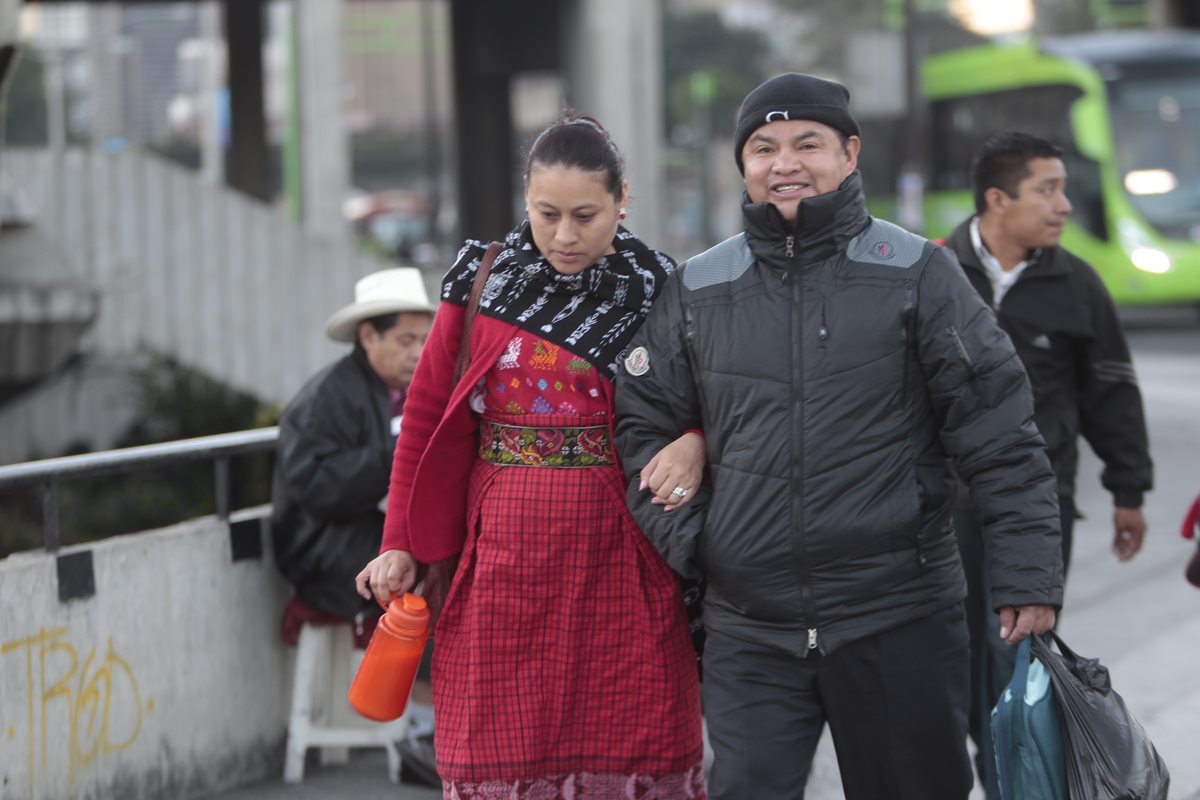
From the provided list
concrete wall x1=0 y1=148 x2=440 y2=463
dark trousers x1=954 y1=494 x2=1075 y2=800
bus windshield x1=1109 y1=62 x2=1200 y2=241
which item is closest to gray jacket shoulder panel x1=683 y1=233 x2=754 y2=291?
dark trousers x1=954 y1=494 x2=1075 y2=800

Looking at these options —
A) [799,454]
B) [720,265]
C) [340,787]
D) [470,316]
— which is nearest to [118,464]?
[340,787]

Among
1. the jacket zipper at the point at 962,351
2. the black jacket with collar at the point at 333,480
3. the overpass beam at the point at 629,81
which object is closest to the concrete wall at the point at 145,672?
the black jacket with collar at the point at 333,480

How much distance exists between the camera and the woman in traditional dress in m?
3.55

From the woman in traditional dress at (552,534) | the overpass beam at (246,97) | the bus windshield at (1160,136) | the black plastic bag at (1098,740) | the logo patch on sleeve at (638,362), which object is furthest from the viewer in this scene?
the overpass beam at (246,97)

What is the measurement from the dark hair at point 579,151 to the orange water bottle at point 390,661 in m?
0.92

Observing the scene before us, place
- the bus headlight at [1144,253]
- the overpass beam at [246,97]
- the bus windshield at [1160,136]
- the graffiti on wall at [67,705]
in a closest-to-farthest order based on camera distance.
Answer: the graffiti on wall at [67,705] < the bus headlight at [1144,253] < the bus windshield at [1160,136] < the overpass beam at [246,97]

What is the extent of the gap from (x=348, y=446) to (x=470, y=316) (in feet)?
5.21

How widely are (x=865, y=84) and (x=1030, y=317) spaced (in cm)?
2380

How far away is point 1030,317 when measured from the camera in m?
4.49

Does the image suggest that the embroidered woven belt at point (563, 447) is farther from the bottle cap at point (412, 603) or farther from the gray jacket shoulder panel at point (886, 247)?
the gray jacket shoulder panel at point (886, 247)

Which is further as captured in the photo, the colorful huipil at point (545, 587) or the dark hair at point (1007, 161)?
the dark hair at point (1007, 161)

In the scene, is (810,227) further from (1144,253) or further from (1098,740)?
(1144,253)

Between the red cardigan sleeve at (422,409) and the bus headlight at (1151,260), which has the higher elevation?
the red cardigan sleeve at (422,409)

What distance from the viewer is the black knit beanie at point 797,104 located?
132 inches
